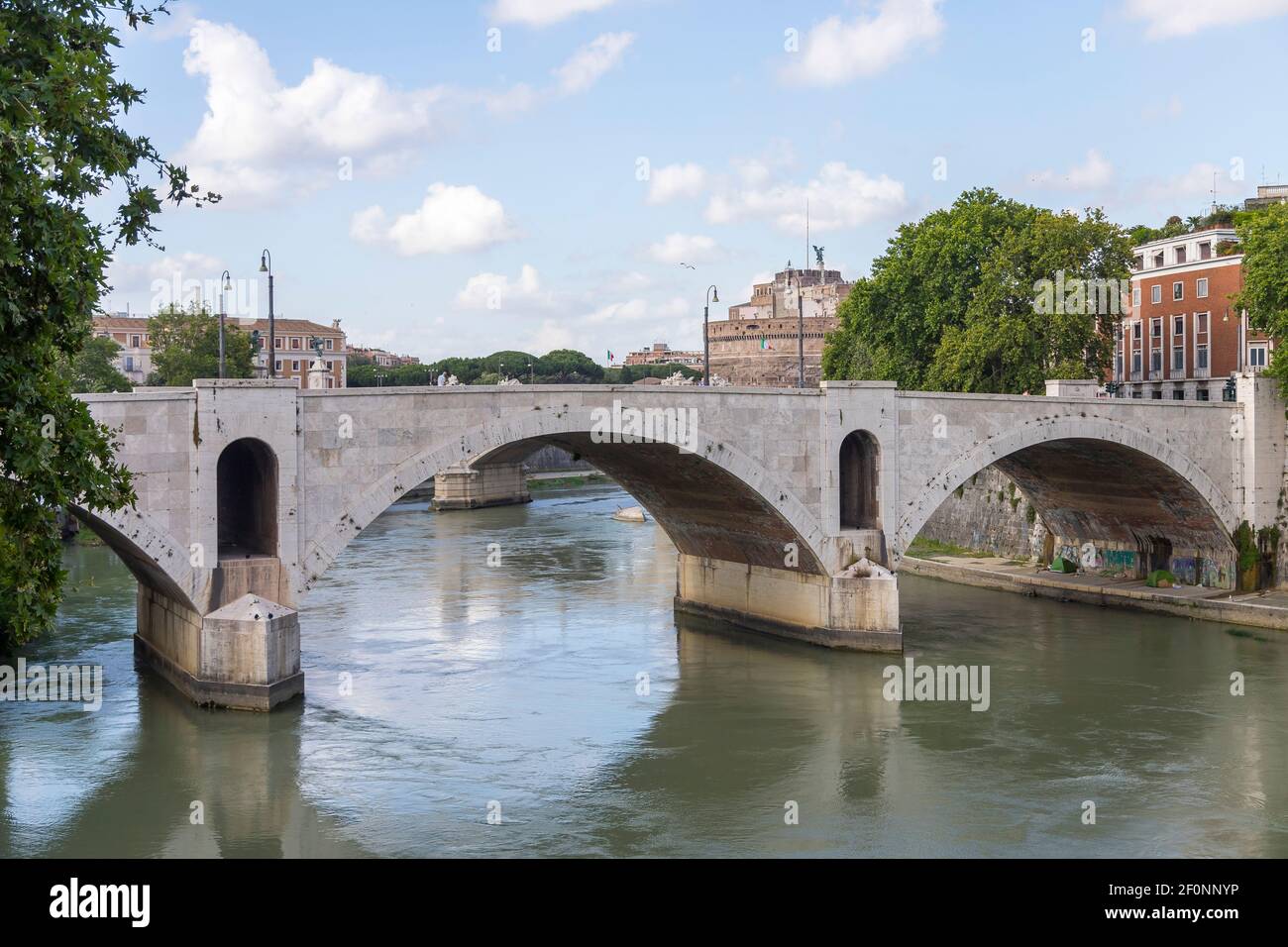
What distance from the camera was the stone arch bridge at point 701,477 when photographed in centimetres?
1911

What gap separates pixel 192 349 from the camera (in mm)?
49094

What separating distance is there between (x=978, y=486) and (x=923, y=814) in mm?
22356

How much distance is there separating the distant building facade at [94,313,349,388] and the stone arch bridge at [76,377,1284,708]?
4529 centimetres

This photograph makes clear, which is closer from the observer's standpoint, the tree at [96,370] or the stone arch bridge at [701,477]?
the stone arch bridge at [701,477]

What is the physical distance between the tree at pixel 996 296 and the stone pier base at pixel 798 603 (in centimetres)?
1071

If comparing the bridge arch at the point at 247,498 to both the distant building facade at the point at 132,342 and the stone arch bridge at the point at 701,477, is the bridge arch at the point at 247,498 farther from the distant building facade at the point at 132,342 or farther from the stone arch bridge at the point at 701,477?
the distant building facade at the point at 132,342

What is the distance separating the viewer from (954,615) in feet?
94.4

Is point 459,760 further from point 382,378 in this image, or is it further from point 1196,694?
point 382,378

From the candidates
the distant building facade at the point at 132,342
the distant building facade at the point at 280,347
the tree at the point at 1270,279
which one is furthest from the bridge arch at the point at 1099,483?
the distant building facade at the point at 132,342

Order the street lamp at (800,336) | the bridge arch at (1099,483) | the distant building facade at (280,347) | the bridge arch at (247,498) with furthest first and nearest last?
the distant building facade at (280,347)
the street lamp at (800,336)
the bridge arch at (1099,483)
the bridge arch at (247,498)

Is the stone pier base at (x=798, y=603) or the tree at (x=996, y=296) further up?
the tree at (x=996, y=296)

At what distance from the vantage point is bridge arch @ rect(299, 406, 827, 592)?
20531 millimetres

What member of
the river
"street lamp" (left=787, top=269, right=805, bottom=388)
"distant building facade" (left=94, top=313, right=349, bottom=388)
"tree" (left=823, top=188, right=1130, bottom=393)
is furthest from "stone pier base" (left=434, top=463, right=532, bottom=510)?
the river

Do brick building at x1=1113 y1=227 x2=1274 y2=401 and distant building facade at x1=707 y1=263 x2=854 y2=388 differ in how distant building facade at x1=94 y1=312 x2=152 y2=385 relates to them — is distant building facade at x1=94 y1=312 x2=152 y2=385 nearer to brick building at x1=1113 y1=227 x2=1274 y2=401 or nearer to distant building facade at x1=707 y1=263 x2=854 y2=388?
distant building facade at x1=707 y1=263 x2=854 y2=388
